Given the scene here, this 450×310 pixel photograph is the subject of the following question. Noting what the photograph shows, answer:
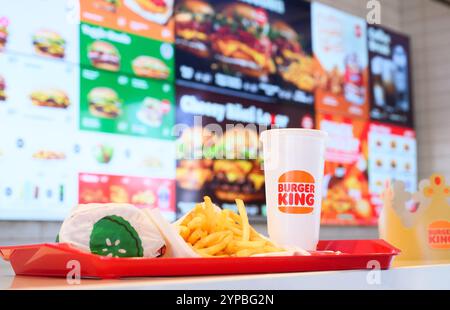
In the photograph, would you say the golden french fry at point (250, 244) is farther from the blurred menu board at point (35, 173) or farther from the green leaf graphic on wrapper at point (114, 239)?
the blurred menu board at point (35, 173)

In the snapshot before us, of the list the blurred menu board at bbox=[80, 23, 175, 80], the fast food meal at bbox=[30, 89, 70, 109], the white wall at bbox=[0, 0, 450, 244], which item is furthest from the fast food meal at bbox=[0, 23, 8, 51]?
the white wall at bbox=[0, 0, 450, 244]

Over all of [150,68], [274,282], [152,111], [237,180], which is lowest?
[274,282]

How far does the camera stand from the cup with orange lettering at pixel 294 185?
3.39 ft

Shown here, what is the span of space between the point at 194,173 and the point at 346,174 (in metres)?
1.25

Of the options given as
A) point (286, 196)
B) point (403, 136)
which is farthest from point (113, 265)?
point (403, 136)

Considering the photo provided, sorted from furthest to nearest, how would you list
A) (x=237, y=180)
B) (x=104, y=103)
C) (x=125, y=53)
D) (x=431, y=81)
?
(x=431, y=81), (x=237, y=180), (x=125, y=53), (x=104, y=103)

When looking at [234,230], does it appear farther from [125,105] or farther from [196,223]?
[125,105]

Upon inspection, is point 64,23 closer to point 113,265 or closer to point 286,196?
point 286,196

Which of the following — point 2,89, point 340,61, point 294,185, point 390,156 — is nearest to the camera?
point 294,185

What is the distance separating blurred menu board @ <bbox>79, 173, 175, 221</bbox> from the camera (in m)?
3.03

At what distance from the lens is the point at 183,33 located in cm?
357

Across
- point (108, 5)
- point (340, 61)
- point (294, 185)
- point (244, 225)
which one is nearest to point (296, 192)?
point (294, 185)

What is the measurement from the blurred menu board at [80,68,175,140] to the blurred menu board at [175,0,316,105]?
0.69 ft

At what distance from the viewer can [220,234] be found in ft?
2.84
